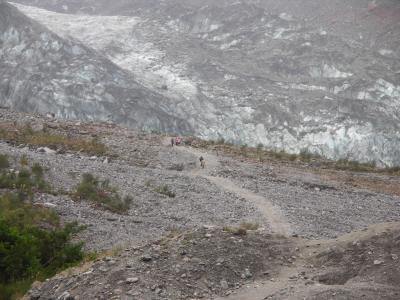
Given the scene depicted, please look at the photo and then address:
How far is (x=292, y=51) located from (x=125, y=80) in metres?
16.5

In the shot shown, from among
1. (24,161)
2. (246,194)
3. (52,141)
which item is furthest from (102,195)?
(52,141)

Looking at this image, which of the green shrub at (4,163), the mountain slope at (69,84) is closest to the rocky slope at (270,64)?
the mountain slope at (69,84)

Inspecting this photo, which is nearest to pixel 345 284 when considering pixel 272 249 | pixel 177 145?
pixel 272 249

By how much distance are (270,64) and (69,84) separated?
18.3 metres

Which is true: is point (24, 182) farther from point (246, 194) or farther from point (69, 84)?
point (69, 84)

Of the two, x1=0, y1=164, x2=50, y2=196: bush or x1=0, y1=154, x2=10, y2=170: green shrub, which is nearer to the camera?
x1=0, y1=164, x2=50, y2=196: bush

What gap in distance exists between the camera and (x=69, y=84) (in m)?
41.1

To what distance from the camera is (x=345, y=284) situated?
27.2ft

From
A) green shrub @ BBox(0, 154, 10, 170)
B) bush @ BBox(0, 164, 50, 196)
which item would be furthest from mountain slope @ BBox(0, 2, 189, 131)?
bush @ BBox(0, 164, 50, 196)

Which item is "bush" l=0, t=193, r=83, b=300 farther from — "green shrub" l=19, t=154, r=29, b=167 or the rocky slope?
the rocky slope

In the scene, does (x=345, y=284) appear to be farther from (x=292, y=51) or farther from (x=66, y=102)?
(x=292, y=51)

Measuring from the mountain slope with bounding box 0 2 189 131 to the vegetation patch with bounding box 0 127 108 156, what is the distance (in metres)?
13.0

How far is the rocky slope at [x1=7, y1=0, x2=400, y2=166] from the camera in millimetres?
40344

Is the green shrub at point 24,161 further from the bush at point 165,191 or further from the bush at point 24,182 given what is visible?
the bush at point 165,191
